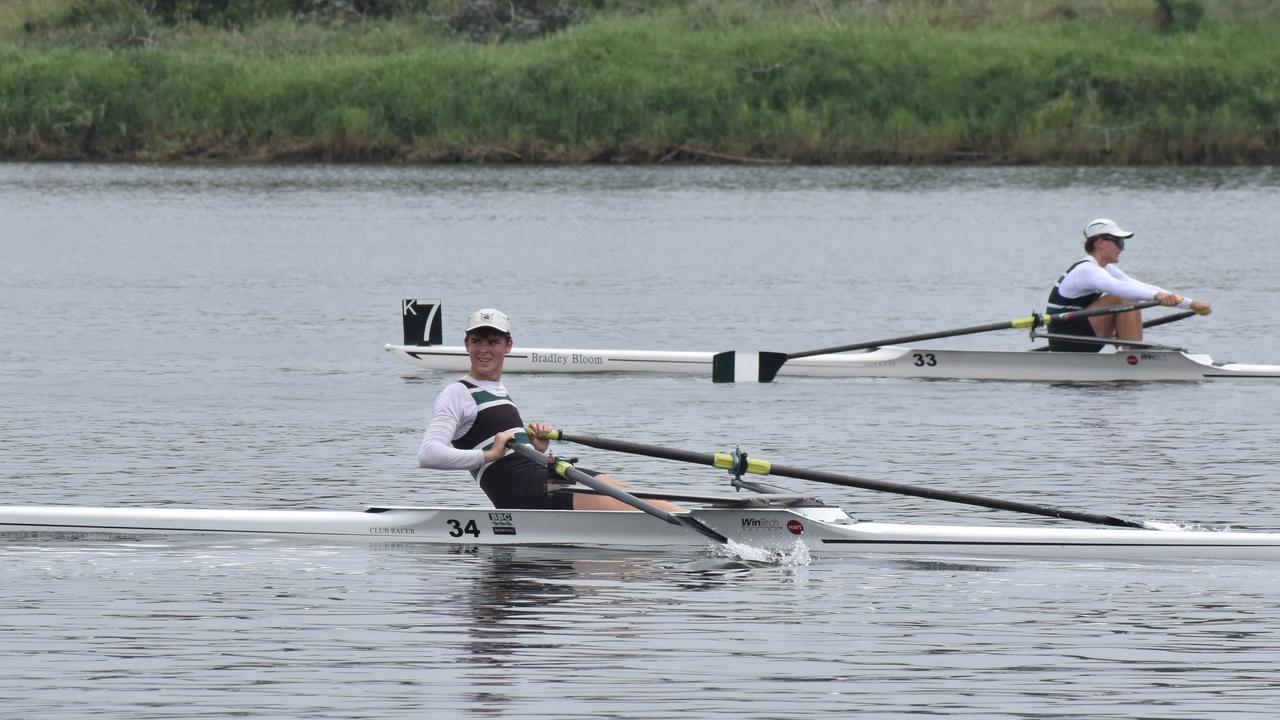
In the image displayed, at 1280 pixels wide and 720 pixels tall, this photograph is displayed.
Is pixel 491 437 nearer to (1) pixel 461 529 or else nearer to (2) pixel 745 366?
(1) pixel 461 529

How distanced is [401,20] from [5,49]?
11.3m

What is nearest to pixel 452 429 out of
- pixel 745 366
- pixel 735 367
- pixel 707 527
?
pixel 707 527

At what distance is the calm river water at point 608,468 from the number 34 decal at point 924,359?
20 centimetres

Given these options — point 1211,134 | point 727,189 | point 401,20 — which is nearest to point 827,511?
point 727,189

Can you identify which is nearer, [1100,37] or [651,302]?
[651,302]

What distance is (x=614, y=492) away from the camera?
38.7ft

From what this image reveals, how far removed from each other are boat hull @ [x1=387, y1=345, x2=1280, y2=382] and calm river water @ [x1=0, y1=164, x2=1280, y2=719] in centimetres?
22

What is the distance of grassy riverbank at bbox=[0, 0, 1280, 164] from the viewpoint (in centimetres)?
5381

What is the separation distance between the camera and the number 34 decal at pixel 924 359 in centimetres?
2097

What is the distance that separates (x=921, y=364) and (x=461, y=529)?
31.4 feet

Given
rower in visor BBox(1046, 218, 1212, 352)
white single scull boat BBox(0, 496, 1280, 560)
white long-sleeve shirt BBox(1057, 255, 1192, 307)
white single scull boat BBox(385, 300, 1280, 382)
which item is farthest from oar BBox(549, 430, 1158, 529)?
white single scull boat BBox(385, 300, 1280, 382)

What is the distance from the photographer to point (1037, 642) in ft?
33.4

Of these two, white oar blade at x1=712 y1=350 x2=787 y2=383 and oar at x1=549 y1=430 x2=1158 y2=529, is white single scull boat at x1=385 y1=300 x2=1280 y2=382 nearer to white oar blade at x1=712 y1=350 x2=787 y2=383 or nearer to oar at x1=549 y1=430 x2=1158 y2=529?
white oar blade at x1=712 y1=350 x2=787 y2=383

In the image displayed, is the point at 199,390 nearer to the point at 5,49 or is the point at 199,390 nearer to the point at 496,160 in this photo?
Result: the point at 496,160
